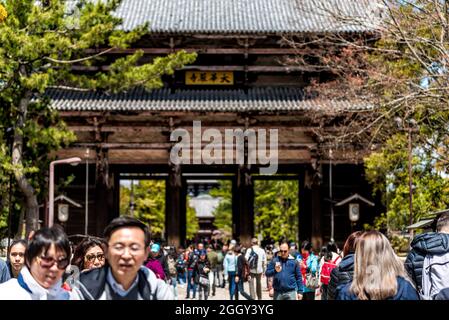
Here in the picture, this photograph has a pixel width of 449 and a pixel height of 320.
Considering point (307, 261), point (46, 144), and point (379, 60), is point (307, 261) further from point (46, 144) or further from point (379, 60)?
point (46, 144)

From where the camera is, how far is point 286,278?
1009 centimetres

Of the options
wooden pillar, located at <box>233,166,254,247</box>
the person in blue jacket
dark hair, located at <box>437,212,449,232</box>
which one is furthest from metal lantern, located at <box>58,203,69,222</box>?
dark hair, located at <box>437,212,449,232</box>

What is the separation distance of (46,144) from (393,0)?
34.2ft

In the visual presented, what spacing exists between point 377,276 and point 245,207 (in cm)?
2063

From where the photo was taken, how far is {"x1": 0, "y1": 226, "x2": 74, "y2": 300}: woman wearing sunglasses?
3.53 m

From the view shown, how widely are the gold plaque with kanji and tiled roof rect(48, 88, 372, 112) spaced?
0.41 meters

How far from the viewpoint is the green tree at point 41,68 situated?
56.9ft

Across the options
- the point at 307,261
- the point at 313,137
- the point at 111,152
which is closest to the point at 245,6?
the point at 313,137

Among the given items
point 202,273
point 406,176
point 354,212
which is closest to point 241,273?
point 202,273

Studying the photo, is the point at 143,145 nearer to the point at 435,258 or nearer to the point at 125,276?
the point at 435,258

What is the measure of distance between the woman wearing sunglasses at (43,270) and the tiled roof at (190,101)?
64.0ft

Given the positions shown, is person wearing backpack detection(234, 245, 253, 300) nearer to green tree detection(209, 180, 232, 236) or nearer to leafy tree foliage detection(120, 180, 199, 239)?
leafy tree foliage detection(120, 180, 199, 239)

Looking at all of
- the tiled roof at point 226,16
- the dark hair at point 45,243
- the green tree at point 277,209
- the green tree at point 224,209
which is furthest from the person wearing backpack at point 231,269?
the green tree at point 224,209

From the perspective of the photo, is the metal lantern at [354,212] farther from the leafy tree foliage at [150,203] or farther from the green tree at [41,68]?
the leafy tree foliage at [150,203]
